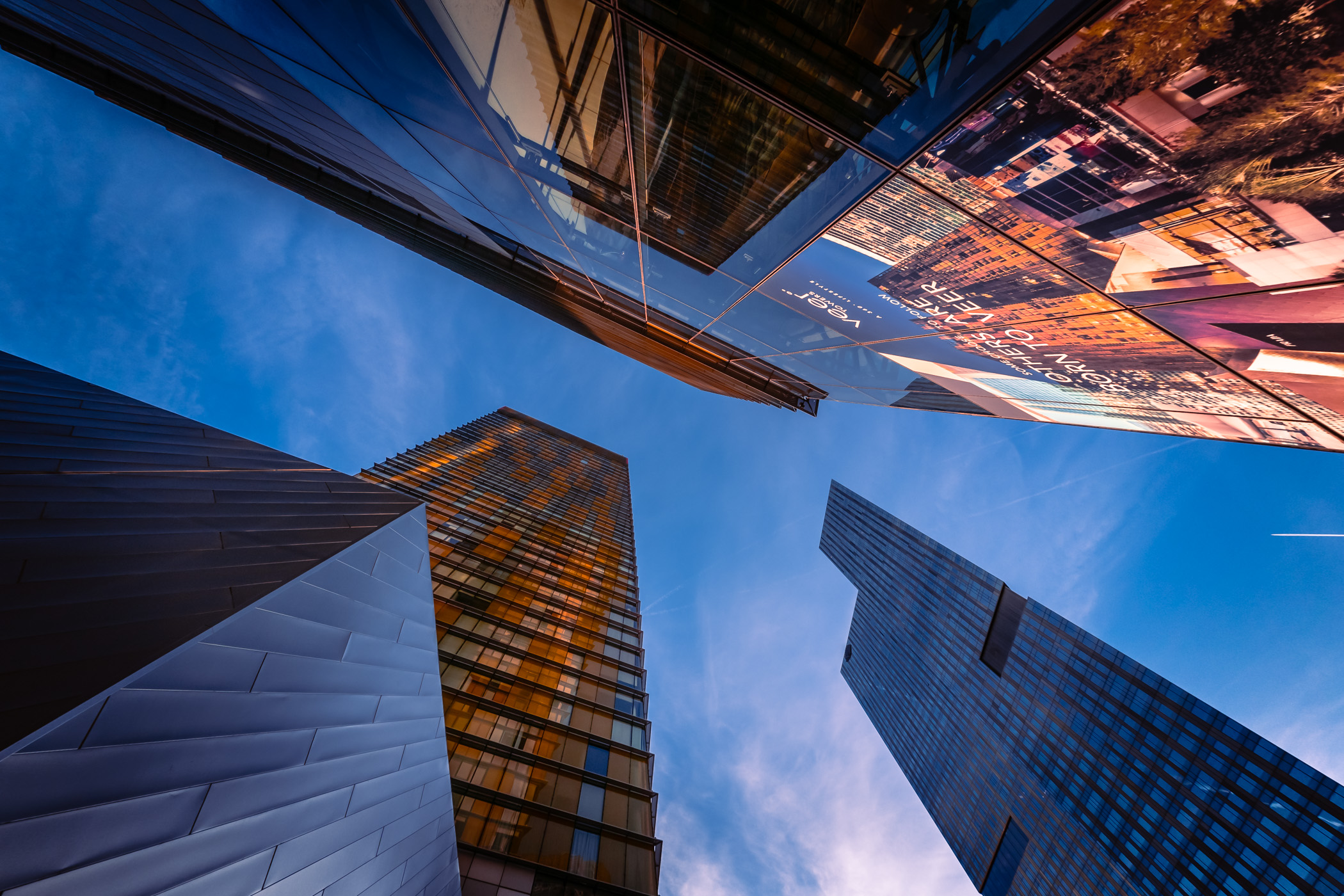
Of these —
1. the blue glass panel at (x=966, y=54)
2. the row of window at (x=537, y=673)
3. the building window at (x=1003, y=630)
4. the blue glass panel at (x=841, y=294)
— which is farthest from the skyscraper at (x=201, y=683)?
the building window at (x=1003, y=630)

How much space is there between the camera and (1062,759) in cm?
7694

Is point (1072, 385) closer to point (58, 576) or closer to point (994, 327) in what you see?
point (994, 327)

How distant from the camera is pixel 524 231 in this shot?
12.7 m

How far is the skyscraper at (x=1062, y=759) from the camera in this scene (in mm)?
55125

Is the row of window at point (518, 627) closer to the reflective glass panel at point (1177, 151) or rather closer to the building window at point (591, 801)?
the building window at point (591, 801)

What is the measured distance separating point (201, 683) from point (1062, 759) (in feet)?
361

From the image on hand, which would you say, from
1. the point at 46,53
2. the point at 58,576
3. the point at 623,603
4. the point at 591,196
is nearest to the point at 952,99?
the point at 591,196

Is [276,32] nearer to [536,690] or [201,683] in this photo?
[201,683]

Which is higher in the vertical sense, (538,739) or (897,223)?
(897,223)

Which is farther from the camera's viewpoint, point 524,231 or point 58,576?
point 524,231

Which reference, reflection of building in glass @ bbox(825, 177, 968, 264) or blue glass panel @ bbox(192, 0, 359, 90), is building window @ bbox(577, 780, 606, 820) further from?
blue glass panel @ bbox(192, 0, 359, 90)

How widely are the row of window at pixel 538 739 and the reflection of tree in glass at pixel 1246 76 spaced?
21.2 meters

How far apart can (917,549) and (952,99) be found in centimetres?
13196

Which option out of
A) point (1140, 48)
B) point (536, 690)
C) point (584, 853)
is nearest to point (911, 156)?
point (1140, 48)
